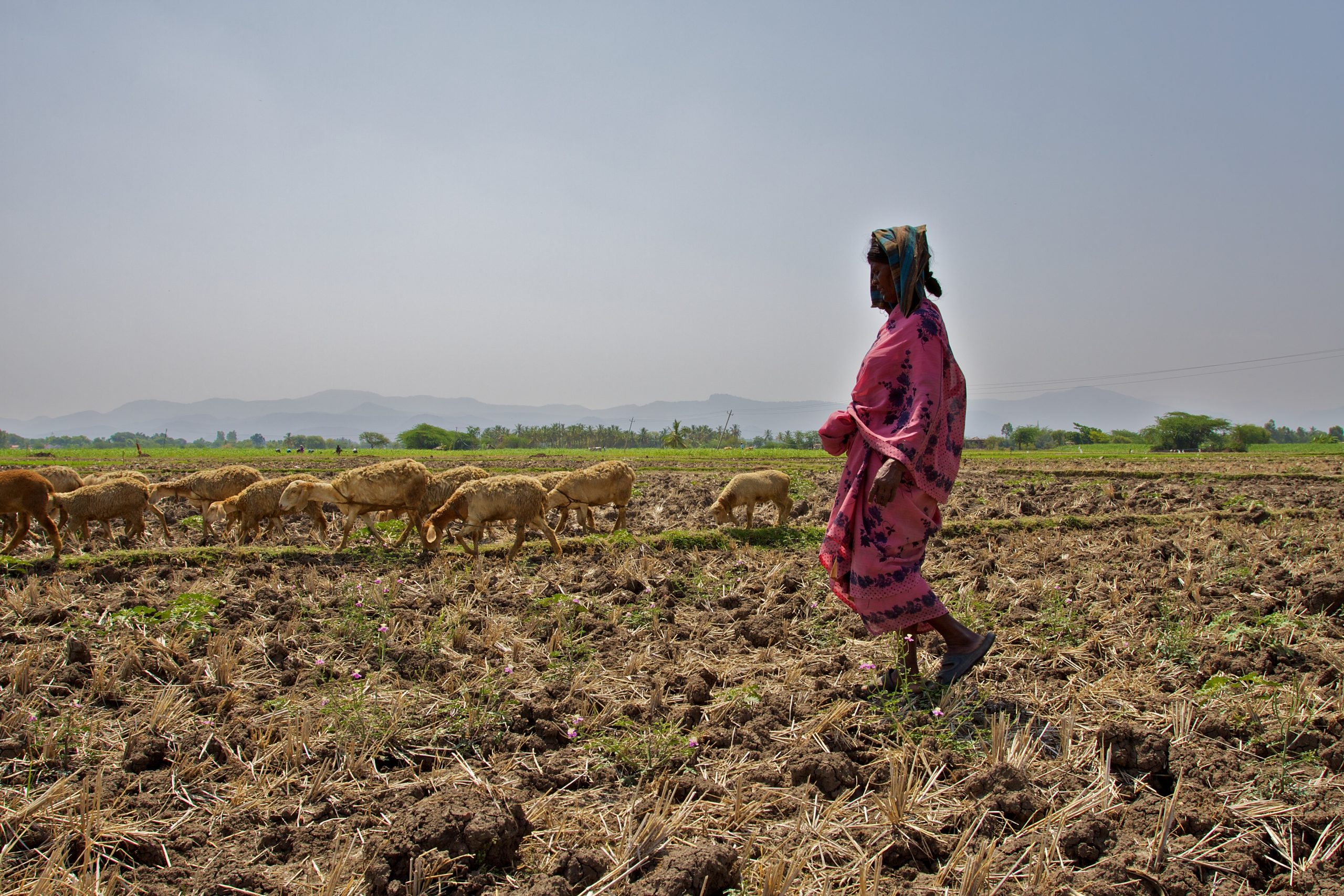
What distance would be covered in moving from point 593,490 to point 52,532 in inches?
272

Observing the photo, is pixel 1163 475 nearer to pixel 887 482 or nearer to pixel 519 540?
pixel 519 540

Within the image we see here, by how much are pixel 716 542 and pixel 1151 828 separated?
24.3ft

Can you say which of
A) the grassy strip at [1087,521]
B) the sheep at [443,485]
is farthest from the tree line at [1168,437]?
the sheep at [443,485]

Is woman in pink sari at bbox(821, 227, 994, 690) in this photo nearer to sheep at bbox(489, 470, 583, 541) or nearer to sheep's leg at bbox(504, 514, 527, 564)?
sheep's leg at bbox(504, 514, 527, 564)

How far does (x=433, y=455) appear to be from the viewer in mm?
45719

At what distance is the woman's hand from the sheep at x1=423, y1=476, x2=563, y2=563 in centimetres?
577

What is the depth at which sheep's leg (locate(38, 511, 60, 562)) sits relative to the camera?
325 inches

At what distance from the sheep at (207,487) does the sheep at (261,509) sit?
128 centimetres

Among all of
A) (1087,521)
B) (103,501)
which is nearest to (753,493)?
(1087,521)

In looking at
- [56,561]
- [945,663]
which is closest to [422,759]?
[945,663]

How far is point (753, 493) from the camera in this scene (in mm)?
12922

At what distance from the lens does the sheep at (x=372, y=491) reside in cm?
1073

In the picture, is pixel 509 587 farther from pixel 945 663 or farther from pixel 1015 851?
pixel 1015 851

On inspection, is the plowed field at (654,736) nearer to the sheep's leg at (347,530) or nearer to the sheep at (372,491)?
the sheep's leg at (347,530)
